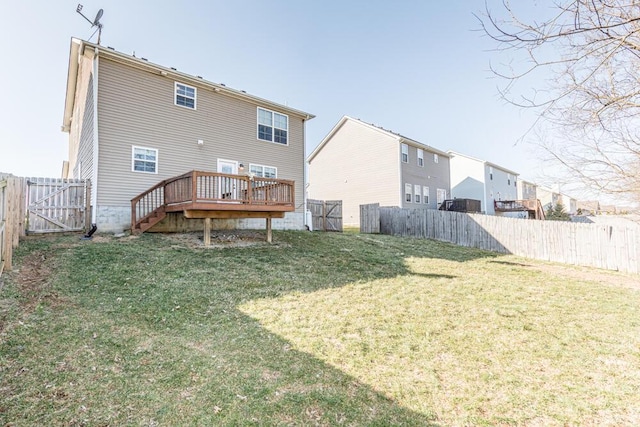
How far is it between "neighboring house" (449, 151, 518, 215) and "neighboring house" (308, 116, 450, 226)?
4.01m

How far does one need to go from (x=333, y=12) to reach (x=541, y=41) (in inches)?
417

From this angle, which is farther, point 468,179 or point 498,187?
point 498,187

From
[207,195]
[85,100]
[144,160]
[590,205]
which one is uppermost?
[85,100]

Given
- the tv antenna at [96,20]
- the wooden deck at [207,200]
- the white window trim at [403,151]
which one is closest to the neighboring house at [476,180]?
the white window trim at [403,151]

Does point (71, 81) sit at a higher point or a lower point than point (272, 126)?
higher

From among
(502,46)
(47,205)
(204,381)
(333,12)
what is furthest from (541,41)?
(47,205)

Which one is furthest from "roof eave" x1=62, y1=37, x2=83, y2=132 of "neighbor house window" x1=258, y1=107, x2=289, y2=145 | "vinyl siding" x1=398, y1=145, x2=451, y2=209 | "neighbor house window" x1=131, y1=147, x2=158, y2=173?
"vinyl siding" x1=398, y1=145, x2=451, y2=209

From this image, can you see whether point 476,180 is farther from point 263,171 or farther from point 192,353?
point 192,353

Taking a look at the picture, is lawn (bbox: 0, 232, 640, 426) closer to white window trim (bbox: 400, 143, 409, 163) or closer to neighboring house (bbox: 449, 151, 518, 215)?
white window trim (bbox: 400, 143, 409, 163)

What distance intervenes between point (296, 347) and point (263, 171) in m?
10.7

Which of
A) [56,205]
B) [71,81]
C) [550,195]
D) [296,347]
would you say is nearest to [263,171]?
[56,205]

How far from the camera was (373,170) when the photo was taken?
2216 cm

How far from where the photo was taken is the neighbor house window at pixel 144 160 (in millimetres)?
10492

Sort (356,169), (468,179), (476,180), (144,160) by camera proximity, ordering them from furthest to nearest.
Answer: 1. (468,179)
2. (476,180)
3. (356,169)
4. (144,160)
